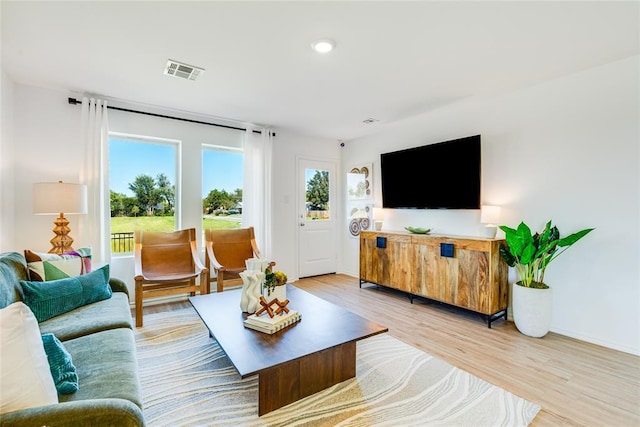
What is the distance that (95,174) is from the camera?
10.9 feet

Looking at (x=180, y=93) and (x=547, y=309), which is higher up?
(x=180, y=93)

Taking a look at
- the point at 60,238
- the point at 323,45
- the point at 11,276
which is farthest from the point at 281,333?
the point at 60,238

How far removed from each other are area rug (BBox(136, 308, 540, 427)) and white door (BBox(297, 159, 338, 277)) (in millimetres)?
2733

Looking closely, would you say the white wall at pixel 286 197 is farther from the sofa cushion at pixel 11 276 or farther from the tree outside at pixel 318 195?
the sofa cushion at pixel 11 276

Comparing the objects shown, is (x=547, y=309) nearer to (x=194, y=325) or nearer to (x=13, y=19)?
(x=194, y=325)

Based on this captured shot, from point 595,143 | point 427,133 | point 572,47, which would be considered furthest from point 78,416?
point 427,133

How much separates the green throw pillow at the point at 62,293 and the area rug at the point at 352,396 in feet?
1.95

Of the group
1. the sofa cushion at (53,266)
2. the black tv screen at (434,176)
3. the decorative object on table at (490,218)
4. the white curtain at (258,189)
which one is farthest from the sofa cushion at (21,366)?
the black tv screen at (434,176)

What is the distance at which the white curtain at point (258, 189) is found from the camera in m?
4.37

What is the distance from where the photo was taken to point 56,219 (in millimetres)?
3152

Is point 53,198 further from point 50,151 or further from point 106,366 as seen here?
point 106,366

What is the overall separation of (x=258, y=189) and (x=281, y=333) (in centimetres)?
277

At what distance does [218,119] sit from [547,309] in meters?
4.27

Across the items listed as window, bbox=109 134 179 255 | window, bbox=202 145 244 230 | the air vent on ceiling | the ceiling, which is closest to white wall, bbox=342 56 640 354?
the ceiling
